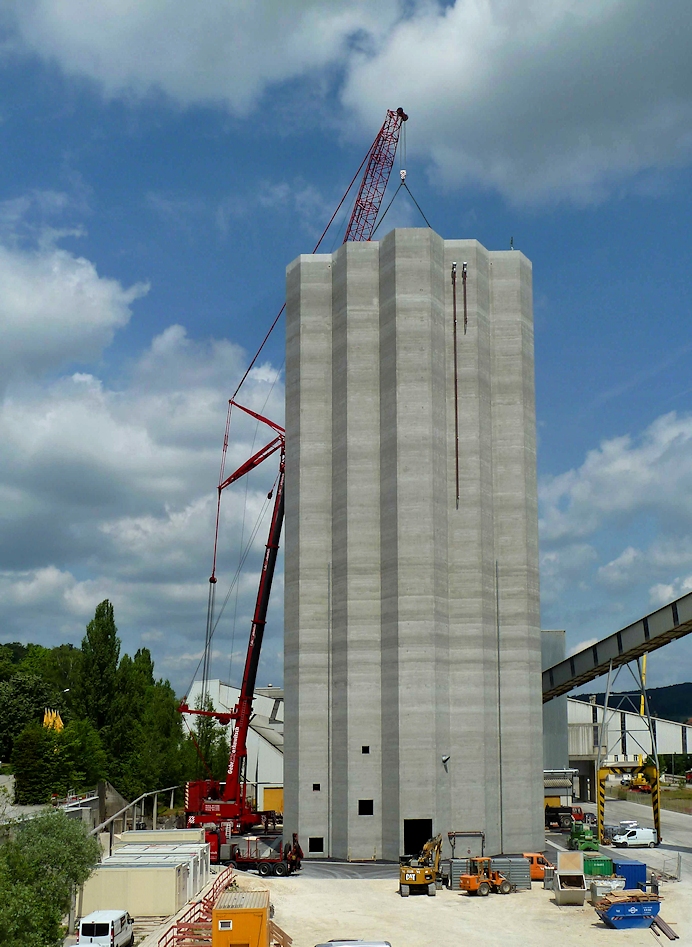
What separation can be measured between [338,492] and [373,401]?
6729mm

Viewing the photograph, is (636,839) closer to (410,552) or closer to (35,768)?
(410,552)

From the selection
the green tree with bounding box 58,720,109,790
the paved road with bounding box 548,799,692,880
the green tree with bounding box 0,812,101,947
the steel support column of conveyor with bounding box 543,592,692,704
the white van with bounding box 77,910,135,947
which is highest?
the steel support column of conveyor with bounding box 543,592,692,704

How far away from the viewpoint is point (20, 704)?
96188 millimetres

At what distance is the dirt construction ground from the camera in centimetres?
4209

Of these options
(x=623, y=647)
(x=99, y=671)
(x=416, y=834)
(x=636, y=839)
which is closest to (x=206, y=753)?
(x=99, y=671)

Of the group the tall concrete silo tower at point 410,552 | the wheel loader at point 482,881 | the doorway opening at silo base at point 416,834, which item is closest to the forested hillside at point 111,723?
the tall concrete silo tower at point 410,552

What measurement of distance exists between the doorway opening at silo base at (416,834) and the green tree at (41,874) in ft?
81.8

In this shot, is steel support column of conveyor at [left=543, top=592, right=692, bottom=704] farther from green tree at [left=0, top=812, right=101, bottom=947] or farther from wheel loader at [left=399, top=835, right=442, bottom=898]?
green tree at [left=0, top=812, right=101, bottom=947]

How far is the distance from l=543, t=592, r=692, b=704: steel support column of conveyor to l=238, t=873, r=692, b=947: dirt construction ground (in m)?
17.3

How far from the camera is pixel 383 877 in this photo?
58156 millimetres

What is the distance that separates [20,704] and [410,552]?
49741mm

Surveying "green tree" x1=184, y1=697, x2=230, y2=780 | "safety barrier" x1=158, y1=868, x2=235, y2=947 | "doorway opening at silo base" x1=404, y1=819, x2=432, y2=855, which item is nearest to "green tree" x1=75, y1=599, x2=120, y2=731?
"green tree" x1=184, y1=697, x2=230, y2=780

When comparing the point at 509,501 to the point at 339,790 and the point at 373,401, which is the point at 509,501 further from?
the point at 339,790

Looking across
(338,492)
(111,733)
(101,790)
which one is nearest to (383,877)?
(338,492)
